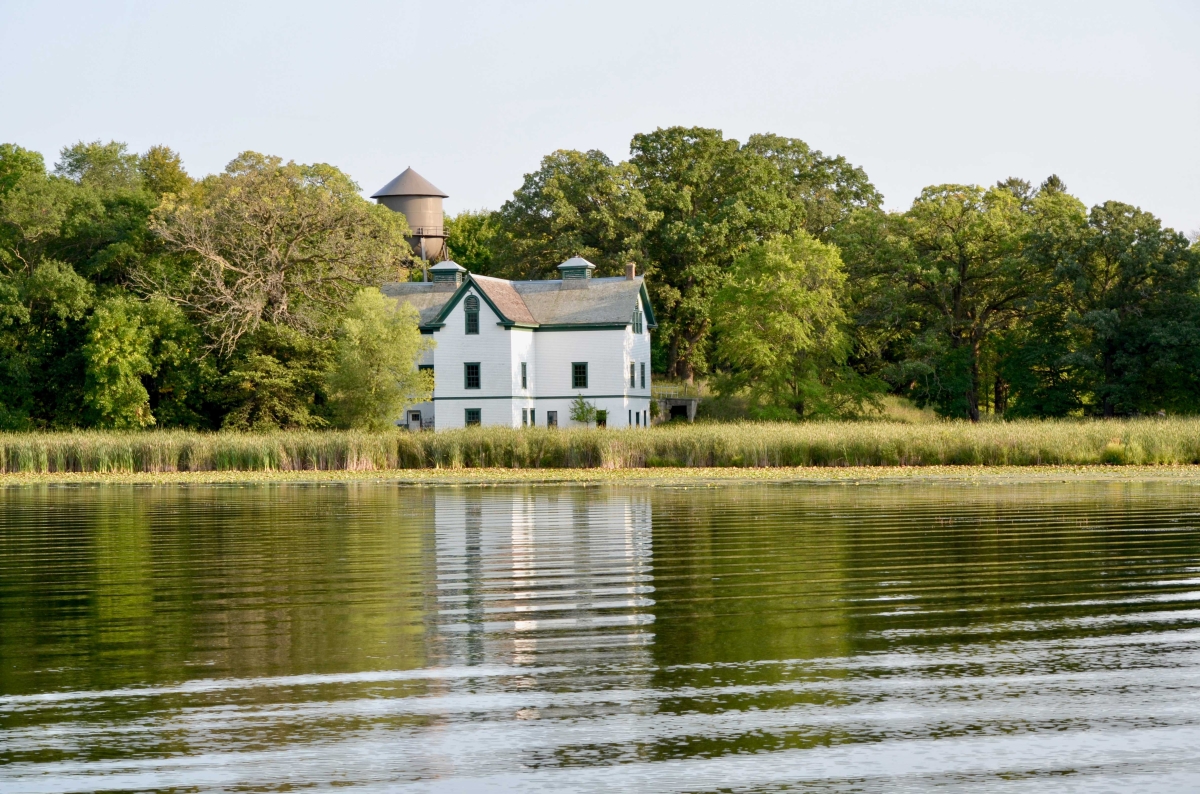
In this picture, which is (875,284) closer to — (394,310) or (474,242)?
(394,310)

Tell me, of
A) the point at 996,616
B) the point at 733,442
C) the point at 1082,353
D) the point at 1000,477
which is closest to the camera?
the point at 996,616

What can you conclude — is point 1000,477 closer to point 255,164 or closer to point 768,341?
point 768,341

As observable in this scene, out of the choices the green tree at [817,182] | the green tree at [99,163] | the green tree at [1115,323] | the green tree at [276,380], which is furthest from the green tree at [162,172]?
the green tree at [1115,323]

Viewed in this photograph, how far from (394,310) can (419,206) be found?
30.2 meters

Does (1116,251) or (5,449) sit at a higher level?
(1116,251)

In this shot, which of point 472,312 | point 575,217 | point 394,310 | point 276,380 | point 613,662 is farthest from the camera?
point 575,217

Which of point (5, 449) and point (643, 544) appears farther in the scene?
point (5, 449)

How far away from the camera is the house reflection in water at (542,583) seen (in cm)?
1216

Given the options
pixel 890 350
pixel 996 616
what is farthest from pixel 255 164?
pixel 996 616

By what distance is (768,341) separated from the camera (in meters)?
66.0

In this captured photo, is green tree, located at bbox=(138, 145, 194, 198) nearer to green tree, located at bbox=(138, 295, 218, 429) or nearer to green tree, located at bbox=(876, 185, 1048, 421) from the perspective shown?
green tree, located at bbox=(138, 295, 218, 429)

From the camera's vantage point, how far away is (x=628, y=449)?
47.1 meters

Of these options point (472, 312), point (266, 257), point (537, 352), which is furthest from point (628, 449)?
point (266, 257)

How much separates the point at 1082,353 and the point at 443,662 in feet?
181
